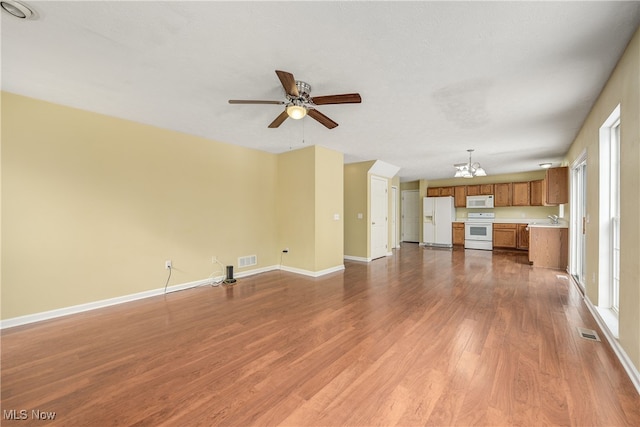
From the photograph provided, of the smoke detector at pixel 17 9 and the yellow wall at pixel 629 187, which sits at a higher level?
the smoke detector at pixel 17 9

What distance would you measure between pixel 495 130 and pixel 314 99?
315cm

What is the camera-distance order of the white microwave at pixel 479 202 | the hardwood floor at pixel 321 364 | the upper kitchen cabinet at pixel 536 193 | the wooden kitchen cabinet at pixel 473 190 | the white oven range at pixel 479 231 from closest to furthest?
the hardwood floor at pixel 321 364
the upper kitchen cabinet at pixel 536 193
the white oven range at pixel 479 231
the white microwave at pixel 479 202
the wooden kitchen cabinet at pixel 473 190

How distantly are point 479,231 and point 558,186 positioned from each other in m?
3.52

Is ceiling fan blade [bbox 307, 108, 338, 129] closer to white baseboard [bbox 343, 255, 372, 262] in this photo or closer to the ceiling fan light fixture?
the ceiling fan light fixture

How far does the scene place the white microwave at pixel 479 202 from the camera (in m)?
8.12

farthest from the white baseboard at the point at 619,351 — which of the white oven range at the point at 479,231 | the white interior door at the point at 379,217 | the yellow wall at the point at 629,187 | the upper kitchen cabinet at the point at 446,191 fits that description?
A: the upper kitchen cabinet at the point at 446,191

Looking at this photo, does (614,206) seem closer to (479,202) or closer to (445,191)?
(479,202)

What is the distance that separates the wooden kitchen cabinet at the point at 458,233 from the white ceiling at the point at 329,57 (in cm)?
533

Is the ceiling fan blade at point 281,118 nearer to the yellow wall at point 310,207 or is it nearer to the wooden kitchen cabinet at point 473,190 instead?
the yellow wall at point 310,207

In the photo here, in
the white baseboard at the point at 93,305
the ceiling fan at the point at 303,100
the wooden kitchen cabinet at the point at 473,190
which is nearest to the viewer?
the ceiling fan at the point at 303,100

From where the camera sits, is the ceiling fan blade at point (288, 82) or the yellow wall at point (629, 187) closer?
the yellow wall at point (629, 187)

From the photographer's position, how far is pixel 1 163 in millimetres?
A: 2605

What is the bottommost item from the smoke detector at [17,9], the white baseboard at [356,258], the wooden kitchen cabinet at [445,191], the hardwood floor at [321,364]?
the hardwood floor at [321,364]

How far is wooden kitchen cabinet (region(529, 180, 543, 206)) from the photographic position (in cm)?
734
